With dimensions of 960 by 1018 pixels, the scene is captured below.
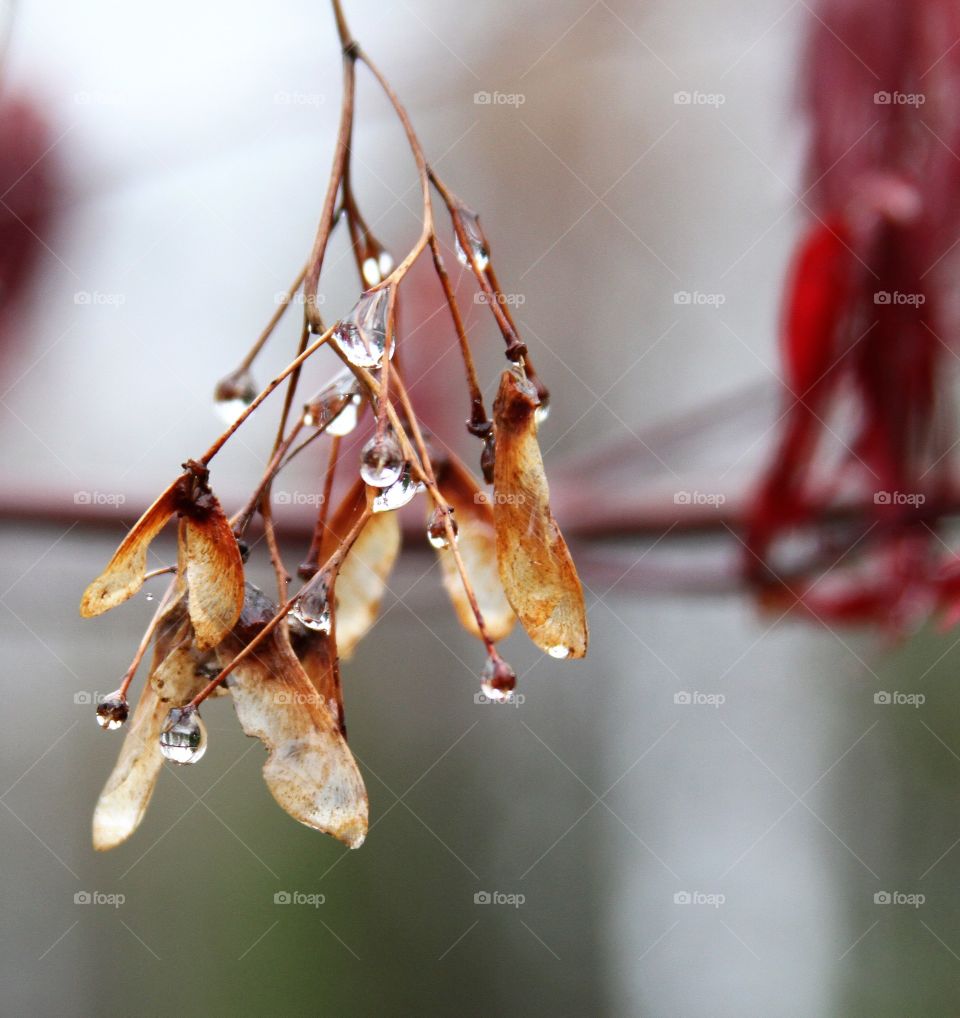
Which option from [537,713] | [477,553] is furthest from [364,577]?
[537,713]

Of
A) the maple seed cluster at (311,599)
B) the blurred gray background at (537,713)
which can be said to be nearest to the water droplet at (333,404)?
the maple seed cluster at (311,599)

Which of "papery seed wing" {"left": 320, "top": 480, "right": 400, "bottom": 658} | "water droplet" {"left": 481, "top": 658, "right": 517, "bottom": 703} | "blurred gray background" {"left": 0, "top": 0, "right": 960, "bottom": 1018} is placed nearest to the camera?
"water droplet" {"left": 481, "top": 658, "right": 517, "bottom": 703}

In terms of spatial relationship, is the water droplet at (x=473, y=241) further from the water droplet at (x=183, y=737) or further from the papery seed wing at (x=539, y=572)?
the water droplet at (x=183, y=737)

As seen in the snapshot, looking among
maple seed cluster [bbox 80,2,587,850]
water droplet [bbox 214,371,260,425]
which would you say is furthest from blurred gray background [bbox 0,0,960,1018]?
maple seed cluster [bbox 80,2,587,850]

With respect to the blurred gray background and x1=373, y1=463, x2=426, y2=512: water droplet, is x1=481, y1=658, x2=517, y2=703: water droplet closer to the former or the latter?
x1=373, y1=463, x2=426, y2=512: water droplet

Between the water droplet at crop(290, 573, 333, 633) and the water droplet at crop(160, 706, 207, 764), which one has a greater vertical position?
the water droplet at crop(290, 573, 333, 633)

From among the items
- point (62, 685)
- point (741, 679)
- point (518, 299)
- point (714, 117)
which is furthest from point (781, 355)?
point (62, 685)

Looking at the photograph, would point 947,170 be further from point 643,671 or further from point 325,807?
point 643,671

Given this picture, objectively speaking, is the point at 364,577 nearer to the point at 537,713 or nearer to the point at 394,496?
the point at 394,496
